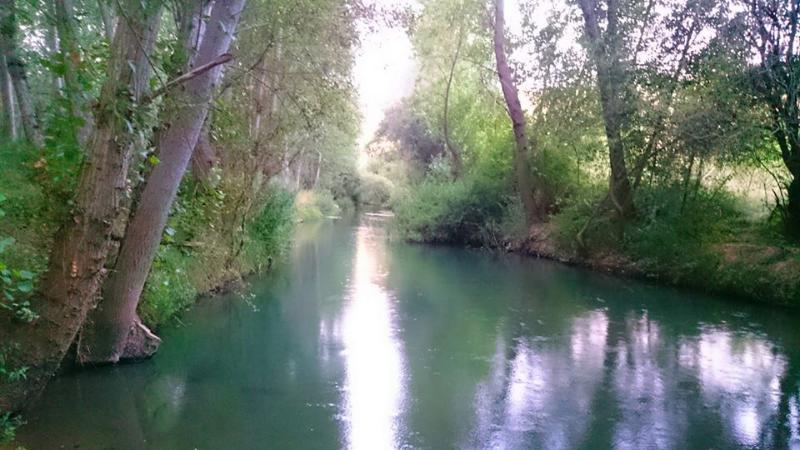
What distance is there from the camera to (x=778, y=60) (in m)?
13.9

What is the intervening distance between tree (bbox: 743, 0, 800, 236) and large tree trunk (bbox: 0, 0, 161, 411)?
Result: 13159 mm

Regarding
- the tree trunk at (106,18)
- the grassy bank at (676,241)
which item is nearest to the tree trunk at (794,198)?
the grassy bank at (676,241)

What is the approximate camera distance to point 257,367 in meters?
8.62

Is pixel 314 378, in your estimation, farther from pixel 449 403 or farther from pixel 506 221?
pixel 506 221

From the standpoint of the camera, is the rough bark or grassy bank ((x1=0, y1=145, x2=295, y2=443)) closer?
grassy bank ((x1=0, y1=145, x2=295, y2=443))

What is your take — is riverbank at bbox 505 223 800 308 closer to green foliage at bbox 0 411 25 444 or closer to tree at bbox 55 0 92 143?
tree at bbox 55 0 92 143

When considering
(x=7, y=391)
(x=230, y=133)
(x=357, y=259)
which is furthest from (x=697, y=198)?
(x=7, y=391)

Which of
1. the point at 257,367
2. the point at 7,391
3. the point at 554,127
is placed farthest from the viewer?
the point at 554,127

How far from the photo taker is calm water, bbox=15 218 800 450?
641 centimetres

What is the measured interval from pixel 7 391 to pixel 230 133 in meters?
6.86

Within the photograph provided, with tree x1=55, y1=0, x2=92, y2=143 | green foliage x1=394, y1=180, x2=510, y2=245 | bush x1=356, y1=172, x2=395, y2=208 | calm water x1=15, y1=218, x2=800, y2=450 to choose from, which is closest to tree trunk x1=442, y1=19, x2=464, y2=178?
green foliage x1=394, y1=180, x2=510, y2=245

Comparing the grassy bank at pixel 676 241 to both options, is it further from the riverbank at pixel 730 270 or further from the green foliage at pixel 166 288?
the green foliage at pixel 166 288

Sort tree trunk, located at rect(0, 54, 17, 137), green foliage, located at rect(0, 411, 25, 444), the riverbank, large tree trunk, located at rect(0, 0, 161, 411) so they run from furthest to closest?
the riverbank
tree trunk, located at rect(0, 54, 17, 137)
large tree trunk, located at rect(0, 0, 161, 411)
green foliage, located at rect(0, 411, 25, 444)

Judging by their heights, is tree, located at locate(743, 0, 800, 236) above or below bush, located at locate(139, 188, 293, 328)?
above
